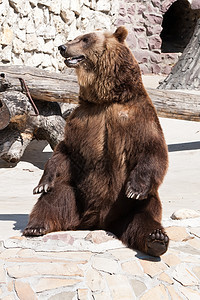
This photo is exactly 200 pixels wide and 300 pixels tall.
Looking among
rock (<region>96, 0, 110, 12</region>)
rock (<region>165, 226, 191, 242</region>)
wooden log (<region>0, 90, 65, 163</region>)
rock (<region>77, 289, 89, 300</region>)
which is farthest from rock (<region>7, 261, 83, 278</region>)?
rock (<region>96, 0, 110, 12</region>)

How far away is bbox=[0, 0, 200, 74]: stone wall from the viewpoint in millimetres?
7996

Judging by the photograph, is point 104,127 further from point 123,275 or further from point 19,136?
point 19,136

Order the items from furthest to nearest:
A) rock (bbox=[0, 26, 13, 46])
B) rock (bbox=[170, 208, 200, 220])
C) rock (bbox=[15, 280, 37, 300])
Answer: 1. rock (bbox=[0, 26, 13, 46])
2. rock (bbox=[170, 208, 200, 220])
3. rock (bbox=[15, 280, 37, 300])

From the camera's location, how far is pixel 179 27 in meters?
14.8

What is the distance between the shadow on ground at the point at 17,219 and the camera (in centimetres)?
347

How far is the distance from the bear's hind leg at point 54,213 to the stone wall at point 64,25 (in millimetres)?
5200

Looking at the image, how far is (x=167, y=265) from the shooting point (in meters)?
2.94

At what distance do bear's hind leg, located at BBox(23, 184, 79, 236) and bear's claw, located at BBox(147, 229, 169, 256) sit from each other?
59 cm

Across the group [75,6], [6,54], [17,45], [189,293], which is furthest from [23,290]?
[75,6]

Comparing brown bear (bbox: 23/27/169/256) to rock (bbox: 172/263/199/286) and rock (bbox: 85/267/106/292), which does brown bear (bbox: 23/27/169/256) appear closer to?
rock (bbox: 172/263/199/286)

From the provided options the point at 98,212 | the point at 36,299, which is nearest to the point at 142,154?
the point at 98,212

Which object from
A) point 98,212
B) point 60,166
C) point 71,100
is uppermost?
point 60,166

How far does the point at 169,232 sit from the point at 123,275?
757 mm

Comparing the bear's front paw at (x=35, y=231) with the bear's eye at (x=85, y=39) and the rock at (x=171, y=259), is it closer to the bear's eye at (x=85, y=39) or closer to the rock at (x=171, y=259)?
the rock at (x=171, y=259)
